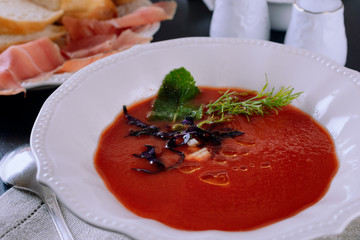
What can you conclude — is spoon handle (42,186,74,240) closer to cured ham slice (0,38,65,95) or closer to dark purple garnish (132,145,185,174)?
dark purple garnish (132,145,185,174)

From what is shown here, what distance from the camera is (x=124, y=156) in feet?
5.34

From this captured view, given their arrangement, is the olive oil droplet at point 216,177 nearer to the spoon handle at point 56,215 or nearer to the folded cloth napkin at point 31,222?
the folded cloth napkin at point 31,222

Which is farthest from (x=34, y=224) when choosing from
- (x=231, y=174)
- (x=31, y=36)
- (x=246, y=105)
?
(x=31, y=36)

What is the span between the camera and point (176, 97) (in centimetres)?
188

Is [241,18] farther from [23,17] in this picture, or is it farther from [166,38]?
[23,17]

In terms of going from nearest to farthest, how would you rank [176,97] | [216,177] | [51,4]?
1. [216,177]
2. [176,97]
3. [51,4]

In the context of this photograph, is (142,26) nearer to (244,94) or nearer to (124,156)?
(244,94)

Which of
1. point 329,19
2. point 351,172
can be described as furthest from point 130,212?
point 329,19

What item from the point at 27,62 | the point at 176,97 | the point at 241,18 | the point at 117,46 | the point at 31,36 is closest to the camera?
the point at 176,97

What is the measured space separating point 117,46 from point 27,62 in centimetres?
51

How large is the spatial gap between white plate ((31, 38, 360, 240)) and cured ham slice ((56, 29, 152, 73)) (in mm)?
406

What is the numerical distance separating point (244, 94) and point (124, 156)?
2.01 ft

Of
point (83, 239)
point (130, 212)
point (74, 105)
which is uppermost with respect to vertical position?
point (74, 105)

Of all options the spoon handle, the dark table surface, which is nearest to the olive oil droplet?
the spoon handle
